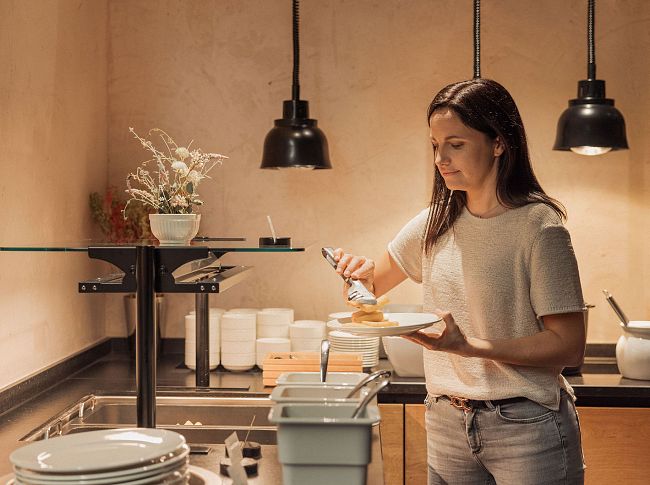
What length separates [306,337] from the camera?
3.27m

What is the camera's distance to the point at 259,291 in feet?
12.0

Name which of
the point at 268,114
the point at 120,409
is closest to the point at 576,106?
the point at 268,114

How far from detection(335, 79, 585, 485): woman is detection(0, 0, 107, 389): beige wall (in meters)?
1.22

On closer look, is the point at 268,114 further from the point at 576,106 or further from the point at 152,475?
the point at 152,475

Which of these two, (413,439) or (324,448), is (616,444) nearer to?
(413,439)

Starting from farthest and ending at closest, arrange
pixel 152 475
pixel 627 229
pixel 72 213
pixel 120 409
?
pixel 627 229, pixel 72 213, pixel 120 409, pixel 152 475

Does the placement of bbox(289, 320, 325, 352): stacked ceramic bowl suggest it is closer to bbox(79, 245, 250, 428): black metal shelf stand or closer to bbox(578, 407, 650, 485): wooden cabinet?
bbox(578, 407, 650, 485): wooden cabinet

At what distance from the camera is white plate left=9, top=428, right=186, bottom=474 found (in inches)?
53.9

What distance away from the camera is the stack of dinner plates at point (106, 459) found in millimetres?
1353

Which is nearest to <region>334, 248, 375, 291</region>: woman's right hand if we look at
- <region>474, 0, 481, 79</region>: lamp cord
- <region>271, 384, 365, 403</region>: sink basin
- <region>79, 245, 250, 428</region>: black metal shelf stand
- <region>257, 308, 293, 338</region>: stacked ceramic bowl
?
<region>79, 245, 250, 428</region>: black metal shelf stand

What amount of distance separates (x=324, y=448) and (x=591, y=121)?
7.01ft

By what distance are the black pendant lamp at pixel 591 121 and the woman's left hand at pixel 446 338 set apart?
1547mm

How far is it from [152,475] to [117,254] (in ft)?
1.80

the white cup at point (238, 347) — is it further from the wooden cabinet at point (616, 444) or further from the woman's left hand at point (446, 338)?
the woman's left hand at point (446, 338)
